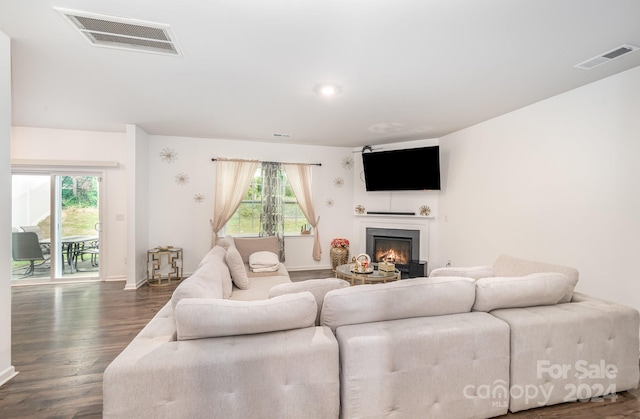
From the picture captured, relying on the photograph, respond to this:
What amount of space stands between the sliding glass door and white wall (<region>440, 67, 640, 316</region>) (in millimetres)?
6470

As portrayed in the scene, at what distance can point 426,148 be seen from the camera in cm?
492

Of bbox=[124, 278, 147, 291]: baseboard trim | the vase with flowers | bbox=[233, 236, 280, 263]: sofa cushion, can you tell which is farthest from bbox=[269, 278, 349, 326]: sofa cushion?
bbox=[124, 278, 147, 291]: baseboard trim

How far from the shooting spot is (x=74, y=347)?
2662 mm

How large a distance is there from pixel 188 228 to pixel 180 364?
14.2 feet

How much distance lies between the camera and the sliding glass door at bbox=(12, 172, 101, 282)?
179 inches

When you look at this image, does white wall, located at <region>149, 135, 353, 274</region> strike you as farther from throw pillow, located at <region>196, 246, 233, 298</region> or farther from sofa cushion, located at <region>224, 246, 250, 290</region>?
sofa cushion, located at <region>224, 246, 250, 290</region>

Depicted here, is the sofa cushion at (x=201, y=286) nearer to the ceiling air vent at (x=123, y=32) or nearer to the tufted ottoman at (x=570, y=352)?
the ceiling air vent at (x=123, y=32)

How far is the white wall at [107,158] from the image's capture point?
4.65 m

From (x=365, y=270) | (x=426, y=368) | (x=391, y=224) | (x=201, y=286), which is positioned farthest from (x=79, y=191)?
(x=426, y=368)

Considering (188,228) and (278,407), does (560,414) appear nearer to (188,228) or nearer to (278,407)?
(278,407)

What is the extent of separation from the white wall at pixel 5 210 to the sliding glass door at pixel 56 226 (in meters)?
3.00

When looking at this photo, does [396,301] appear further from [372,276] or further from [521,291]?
[372,276]

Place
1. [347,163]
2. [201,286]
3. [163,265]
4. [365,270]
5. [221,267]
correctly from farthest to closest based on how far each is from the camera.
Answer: [347,163] < [163,265] < [365,270] < [221,267] < [201,286]

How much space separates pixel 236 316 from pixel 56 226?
509cm
